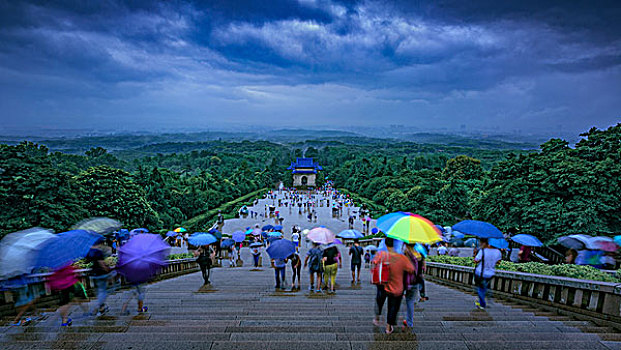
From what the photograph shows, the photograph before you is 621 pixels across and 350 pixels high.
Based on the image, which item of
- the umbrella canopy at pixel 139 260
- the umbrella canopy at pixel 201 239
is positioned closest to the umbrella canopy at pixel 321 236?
the umbrella canopy at pixel 139 260

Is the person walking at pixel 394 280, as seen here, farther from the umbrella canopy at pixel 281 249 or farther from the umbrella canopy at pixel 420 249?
the umbrella canopy at pixel 281 249

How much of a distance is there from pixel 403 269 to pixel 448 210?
22303 millimetres

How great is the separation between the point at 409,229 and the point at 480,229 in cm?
223

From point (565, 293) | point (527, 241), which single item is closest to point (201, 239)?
point (565, 293)

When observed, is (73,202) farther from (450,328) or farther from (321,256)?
(450,328)

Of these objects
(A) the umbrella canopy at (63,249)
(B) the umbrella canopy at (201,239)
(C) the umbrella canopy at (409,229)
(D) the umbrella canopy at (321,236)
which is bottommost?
(B) the umbrella canopy at (201,239)

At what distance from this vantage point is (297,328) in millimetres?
4223

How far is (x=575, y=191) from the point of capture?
1224 cm

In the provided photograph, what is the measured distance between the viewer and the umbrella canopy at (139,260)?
16.2ft

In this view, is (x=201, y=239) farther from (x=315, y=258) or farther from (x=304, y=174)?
(x=304, y=174)

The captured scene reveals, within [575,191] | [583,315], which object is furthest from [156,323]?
[575,191]

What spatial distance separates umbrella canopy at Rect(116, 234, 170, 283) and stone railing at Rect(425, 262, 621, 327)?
624cm

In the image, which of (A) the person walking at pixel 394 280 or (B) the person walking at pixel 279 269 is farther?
(B) the person walking at pixel 279 269

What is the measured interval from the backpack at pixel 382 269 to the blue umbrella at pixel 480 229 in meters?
2.71
